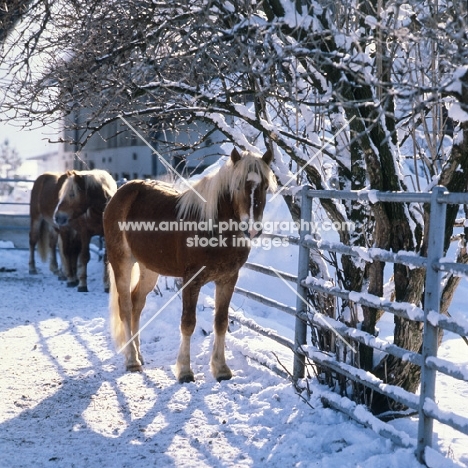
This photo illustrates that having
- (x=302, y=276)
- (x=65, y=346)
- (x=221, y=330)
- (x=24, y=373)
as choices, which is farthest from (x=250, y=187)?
(x=65, y=346)

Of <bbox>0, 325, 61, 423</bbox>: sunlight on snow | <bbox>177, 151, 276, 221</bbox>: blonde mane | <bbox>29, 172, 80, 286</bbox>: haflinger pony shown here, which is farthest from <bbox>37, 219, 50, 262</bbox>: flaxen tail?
<bbox>177, 151, 276, 221</bbox>: blonde mane

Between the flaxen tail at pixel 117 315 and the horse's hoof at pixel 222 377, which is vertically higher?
the flaxen tail at pixel 117 315

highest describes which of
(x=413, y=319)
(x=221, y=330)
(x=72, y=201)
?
(x=72, y=201)

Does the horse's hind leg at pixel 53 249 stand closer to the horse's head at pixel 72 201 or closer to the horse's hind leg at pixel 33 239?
the horse's hind leg at pixel 33 239

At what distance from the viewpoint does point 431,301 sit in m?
3.25

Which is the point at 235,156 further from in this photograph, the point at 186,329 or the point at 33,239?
the point at 33,239

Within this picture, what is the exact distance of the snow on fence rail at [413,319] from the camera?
3.11 metres

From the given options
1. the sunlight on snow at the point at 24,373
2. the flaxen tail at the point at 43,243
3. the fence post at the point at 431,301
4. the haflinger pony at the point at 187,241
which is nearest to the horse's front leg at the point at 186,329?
the haflinger pony at the point at 187,241

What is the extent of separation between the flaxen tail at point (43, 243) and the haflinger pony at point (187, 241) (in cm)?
645

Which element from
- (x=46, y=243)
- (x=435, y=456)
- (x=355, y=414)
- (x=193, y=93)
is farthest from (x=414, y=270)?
(x=46, y=243)

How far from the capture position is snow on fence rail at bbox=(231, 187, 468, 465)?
3.11m

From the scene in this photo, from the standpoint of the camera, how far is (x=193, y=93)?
478 centimetres

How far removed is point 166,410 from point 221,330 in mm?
994

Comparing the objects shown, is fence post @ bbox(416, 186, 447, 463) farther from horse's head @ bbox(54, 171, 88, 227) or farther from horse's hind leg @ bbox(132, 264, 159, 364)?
horse's head @ bbox(54, 171, 88, 227)
